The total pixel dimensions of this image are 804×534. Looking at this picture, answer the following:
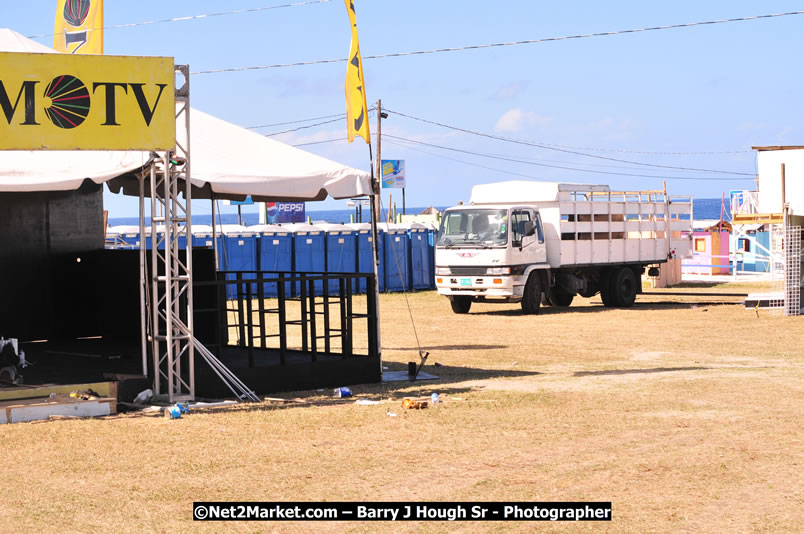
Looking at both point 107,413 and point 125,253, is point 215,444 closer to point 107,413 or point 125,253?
point 107,413

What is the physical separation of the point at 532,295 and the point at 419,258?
9960 mm

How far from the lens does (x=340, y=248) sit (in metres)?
31.2

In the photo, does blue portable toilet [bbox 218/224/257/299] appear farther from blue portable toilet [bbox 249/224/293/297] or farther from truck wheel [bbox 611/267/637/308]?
truck wheel [bbox 611/267/637/308]

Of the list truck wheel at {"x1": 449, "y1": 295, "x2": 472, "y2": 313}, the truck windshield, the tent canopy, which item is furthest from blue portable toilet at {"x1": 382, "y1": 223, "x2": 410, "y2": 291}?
the tent canopy

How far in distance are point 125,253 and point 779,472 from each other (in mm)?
9288

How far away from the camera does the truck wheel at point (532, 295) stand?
75.9 feet

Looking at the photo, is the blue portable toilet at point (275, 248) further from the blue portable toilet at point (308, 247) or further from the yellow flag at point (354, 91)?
the yellow flag at point (354, 91)

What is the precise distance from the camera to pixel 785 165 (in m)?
22.2

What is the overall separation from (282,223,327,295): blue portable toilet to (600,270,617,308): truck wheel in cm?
859

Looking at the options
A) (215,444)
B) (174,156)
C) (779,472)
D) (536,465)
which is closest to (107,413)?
(215,444)

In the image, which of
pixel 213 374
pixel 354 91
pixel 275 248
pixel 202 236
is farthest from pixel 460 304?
pixel 213 374

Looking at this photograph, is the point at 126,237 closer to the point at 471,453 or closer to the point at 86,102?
the point at 86,102

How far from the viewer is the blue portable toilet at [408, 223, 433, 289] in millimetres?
32656

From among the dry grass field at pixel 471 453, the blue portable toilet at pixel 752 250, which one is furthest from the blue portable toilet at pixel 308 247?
the blue portable toilet at pixel 752 250
